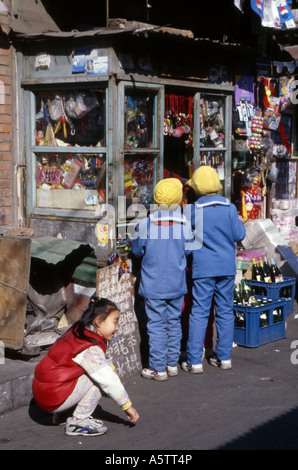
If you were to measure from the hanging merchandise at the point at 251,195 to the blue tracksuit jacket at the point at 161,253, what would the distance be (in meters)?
4.03

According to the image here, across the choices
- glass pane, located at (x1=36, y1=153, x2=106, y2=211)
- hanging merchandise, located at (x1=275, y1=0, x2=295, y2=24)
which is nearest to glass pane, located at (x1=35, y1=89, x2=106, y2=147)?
glass pane, located at (x1=36, y1=153, x2=106, y2=211)

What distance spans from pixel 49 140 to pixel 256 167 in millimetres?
3880

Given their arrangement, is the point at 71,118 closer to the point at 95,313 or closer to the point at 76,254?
the point at 76,254

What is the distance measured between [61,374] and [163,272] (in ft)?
5.25

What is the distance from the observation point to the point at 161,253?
18.9 ft

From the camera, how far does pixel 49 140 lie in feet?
23.9

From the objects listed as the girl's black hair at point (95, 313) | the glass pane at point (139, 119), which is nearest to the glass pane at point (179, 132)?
the glass pane at point (139, 119)

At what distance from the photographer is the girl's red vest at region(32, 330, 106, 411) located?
14.9ft

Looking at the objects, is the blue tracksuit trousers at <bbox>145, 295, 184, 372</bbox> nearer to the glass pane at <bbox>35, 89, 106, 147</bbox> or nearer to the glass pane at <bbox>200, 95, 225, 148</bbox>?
the glass pane at <bbox>35, 89, 106, 147</bbox>

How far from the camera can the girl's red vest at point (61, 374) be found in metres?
4.53

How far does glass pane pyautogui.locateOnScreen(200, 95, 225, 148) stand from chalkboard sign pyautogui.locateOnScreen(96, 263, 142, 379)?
115 inches

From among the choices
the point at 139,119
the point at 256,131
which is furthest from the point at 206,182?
the point at 256,131

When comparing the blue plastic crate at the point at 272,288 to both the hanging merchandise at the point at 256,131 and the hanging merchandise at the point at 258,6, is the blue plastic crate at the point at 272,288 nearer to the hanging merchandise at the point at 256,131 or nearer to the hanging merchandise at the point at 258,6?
the hanging merchandise at the point at 256,131
